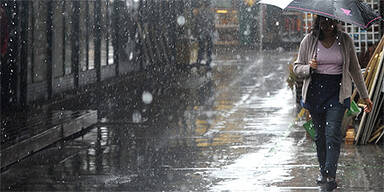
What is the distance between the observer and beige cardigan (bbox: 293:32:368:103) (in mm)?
7059

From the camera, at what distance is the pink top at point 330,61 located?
7.08m

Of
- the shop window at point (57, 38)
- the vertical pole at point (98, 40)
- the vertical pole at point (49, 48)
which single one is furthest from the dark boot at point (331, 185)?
the vertical pole at point (98, 40)

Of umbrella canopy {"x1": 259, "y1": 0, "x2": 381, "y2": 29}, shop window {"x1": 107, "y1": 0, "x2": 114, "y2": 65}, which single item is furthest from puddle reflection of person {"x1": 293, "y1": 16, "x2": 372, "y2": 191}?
shop window {"x1": 107, "y1": 0, "x2": 114, "y2": 65}

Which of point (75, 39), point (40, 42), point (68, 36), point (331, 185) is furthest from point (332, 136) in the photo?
point (75, 39)

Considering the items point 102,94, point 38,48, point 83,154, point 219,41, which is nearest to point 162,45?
point 102,94

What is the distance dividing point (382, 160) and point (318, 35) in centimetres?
236

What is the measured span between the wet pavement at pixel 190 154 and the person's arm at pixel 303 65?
115cm

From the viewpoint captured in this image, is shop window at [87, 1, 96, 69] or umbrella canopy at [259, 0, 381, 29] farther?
shop window at [87, 1, 96, 69]

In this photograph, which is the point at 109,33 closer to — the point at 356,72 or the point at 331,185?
the point at 356,72

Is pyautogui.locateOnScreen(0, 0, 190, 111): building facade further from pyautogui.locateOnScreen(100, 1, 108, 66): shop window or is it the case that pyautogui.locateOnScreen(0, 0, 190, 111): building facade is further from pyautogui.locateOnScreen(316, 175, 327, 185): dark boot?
pyautogui.locateOnScreen(316, 175, 327, 185): dark boot

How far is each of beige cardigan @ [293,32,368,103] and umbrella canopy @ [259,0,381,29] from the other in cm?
26

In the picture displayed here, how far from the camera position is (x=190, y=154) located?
31.5 feet

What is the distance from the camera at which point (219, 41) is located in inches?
2160

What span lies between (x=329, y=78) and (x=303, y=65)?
285 mm
